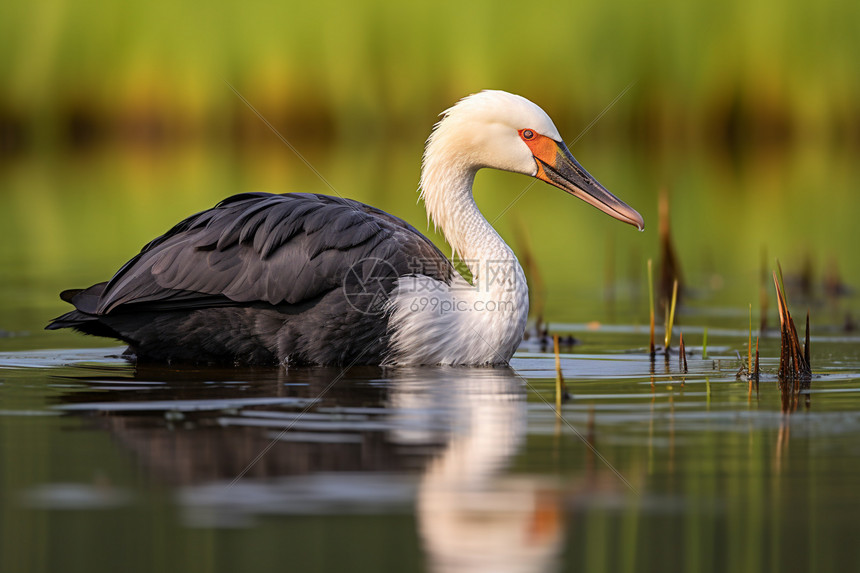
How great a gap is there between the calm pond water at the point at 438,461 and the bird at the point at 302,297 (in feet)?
0.75

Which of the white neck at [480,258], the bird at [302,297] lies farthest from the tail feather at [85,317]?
the white neck at [480,258]

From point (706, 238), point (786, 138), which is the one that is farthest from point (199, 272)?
point (786, 138)

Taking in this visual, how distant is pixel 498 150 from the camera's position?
8.21 metres

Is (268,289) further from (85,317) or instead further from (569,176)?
(569,176)

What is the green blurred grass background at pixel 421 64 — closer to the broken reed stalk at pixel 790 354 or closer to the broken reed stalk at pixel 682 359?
the broken reed stalk at pixel 682 359

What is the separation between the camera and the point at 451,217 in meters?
8.21

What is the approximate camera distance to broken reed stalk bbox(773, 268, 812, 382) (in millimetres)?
6641

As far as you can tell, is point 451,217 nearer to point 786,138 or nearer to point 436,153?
point 436,153

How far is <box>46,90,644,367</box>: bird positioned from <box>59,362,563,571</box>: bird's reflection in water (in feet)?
0.95

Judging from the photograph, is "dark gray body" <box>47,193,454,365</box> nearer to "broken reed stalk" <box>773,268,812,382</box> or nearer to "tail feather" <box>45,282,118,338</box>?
"tail feather" <box>45,282,118,338</box>

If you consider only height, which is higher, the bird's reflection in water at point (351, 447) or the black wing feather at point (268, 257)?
the black wing feather at point (268, 257)

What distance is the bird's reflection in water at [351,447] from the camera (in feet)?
13.7

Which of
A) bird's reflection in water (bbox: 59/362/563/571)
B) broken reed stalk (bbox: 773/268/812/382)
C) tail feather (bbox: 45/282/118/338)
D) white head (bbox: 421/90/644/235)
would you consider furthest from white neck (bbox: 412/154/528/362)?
tail feather (bbox: 45/282/118/338)

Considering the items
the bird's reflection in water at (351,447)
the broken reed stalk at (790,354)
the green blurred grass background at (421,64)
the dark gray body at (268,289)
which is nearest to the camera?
the bird's reflection in water at (351,447)
